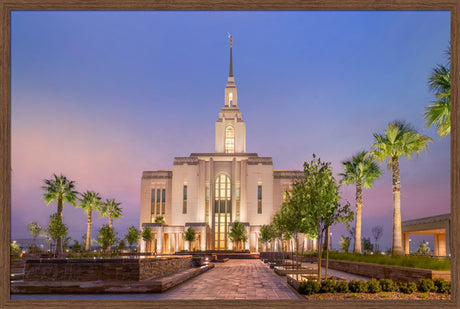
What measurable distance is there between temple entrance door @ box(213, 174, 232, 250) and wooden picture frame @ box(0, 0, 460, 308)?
6937 cm

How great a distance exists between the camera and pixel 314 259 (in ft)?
144

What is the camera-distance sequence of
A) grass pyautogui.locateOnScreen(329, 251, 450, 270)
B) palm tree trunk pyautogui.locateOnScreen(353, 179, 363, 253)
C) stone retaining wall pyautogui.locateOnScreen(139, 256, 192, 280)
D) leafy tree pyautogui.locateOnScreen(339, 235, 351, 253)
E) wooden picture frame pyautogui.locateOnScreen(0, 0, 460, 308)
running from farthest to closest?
leafy tree pyautogui.locateOnScreen(339, 235, 351, 253), palm tree trunk pyautogui.locateOnScreen(353, 179, 363, 253), grass pyautogui.locateOnScreen(329, 251, 450, 270), stone retaining wall pyautogui.locateOnScreen(139, 256, 192, 280), wooden picture frame pyautogui.locateOnScreen(0, 0, 460, 308)

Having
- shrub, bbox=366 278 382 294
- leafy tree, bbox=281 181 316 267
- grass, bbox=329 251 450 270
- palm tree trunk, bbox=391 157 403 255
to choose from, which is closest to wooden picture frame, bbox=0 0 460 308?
shrub, bbox=366 278 382 294

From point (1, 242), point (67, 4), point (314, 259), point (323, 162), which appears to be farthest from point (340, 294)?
point (314, 259)

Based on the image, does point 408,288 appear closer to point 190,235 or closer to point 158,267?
point 158,267

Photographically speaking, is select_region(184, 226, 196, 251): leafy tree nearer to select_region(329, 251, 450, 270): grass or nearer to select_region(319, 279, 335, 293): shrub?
select_region(329, 251, 450, 270): grass

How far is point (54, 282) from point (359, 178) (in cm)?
2583

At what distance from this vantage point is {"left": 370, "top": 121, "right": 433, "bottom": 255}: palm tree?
25.6 m

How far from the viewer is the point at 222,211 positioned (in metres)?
80.8

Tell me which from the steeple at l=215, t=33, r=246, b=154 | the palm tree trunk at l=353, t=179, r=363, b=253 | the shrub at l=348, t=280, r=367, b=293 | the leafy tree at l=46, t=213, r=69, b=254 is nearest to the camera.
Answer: the shrub at l=348, t=280, r=367, b=293

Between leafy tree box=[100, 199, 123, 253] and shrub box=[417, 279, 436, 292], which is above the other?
leafy tree box=[100, 199, 123, 253]

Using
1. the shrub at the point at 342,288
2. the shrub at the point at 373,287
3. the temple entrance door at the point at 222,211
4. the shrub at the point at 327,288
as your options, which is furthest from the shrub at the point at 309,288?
the temple entrance door at the point at 222,211

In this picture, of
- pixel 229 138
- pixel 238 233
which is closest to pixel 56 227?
pixel 238 233

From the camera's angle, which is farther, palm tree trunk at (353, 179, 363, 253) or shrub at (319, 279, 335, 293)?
palm tree trunk at (353, 179, 363, 253)
